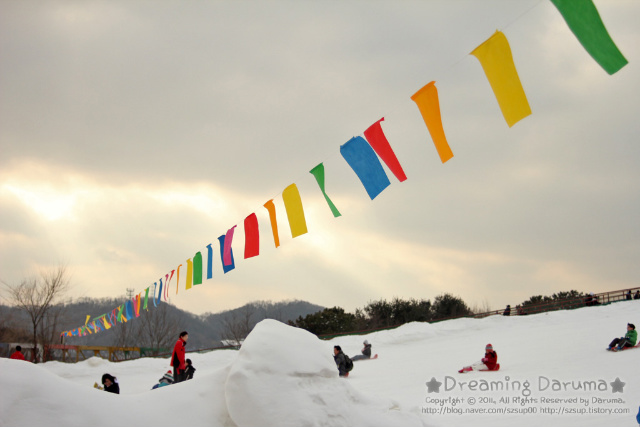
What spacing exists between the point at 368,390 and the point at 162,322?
66.1 metres

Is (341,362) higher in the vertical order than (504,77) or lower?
lower

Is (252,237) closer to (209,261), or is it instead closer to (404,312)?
(209,261)

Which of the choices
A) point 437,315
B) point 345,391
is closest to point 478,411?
point 345,391

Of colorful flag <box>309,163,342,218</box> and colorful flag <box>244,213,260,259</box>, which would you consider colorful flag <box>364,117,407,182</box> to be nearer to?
colorful flag <box>309,163,342,218</box>

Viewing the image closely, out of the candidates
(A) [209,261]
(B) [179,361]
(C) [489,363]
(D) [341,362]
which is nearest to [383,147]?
(B) [179,361]

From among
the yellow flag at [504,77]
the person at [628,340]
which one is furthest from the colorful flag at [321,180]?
the person at [628,340]

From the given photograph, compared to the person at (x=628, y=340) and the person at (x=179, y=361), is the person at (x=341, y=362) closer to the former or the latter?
the person at (x=179, y=361)

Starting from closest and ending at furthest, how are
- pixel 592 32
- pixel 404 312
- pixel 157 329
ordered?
1. pixel 592 32
2. pixel 404 312
3. pixel 157 329

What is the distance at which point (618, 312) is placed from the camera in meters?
21.3

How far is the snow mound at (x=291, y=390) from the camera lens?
4387 mm

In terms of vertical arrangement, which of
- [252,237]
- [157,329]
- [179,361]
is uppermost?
[252,237]

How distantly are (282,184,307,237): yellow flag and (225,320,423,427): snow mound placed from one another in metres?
5.73

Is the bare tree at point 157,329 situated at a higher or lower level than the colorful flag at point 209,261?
lower

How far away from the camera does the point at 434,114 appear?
773cm
